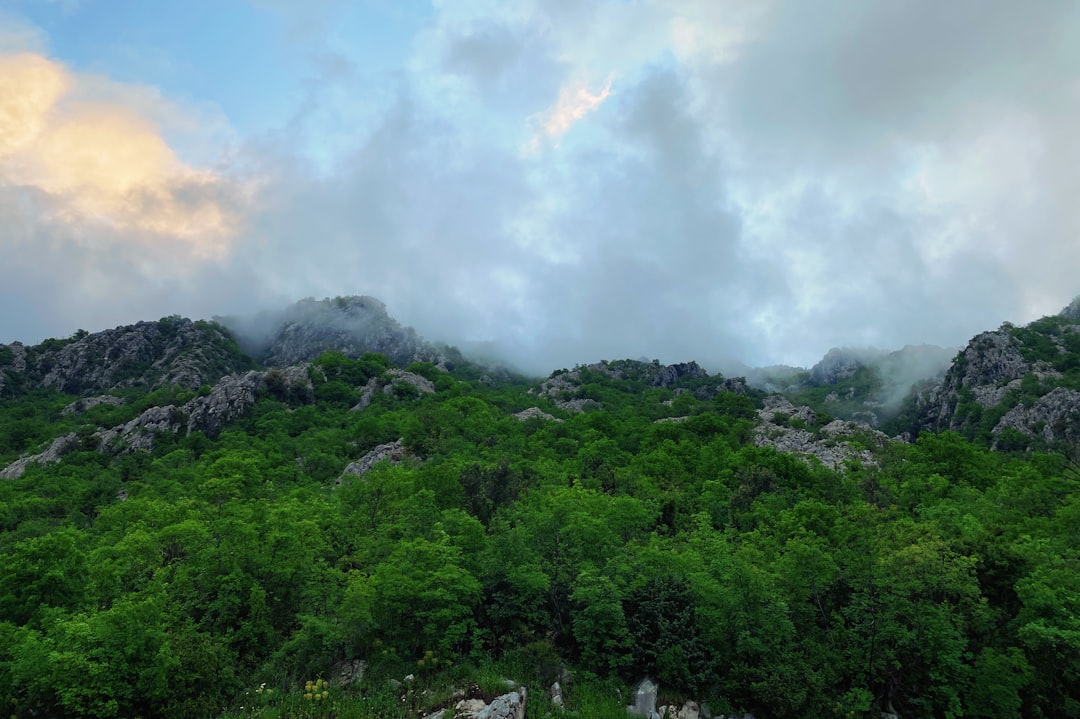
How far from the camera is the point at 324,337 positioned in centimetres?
18588

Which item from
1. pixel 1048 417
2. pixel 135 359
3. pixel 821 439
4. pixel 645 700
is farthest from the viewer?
pixel 135 359

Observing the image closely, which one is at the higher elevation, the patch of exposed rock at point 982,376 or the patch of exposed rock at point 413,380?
the patch of exposed rock at point 413,380

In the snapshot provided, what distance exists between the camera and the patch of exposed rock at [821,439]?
64.9m

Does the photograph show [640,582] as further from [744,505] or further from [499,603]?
[744,505]

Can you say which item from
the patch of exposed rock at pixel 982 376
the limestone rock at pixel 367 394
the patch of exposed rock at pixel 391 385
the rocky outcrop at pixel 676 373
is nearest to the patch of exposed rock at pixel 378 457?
the limestone rock at pixel 367 394

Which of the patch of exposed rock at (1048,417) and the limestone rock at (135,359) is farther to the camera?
the limestone rock at (135,359)

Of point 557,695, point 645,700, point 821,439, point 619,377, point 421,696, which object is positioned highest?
point 619,377

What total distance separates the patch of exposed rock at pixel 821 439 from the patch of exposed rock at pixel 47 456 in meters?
96.3

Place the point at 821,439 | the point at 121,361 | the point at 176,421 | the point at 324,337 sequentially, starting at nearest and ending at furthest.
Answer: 1. the point at 821,439
2. the point at 176,421
3. the point at 121,361
4. the point at 324,337

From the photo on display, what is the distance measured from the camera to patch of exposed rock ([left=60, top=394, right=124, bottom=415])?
4259 inches

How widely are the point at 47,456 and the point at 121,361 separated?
71.0 m

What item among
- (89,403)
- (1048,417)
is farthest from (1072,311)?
(89,403)

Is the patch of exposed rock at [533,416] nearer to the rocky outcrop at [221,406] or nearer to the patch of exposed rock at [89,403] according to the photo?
the rocky outcrop at [221,406]

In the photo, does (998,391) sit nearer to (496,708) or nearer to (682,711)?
(682,711)
